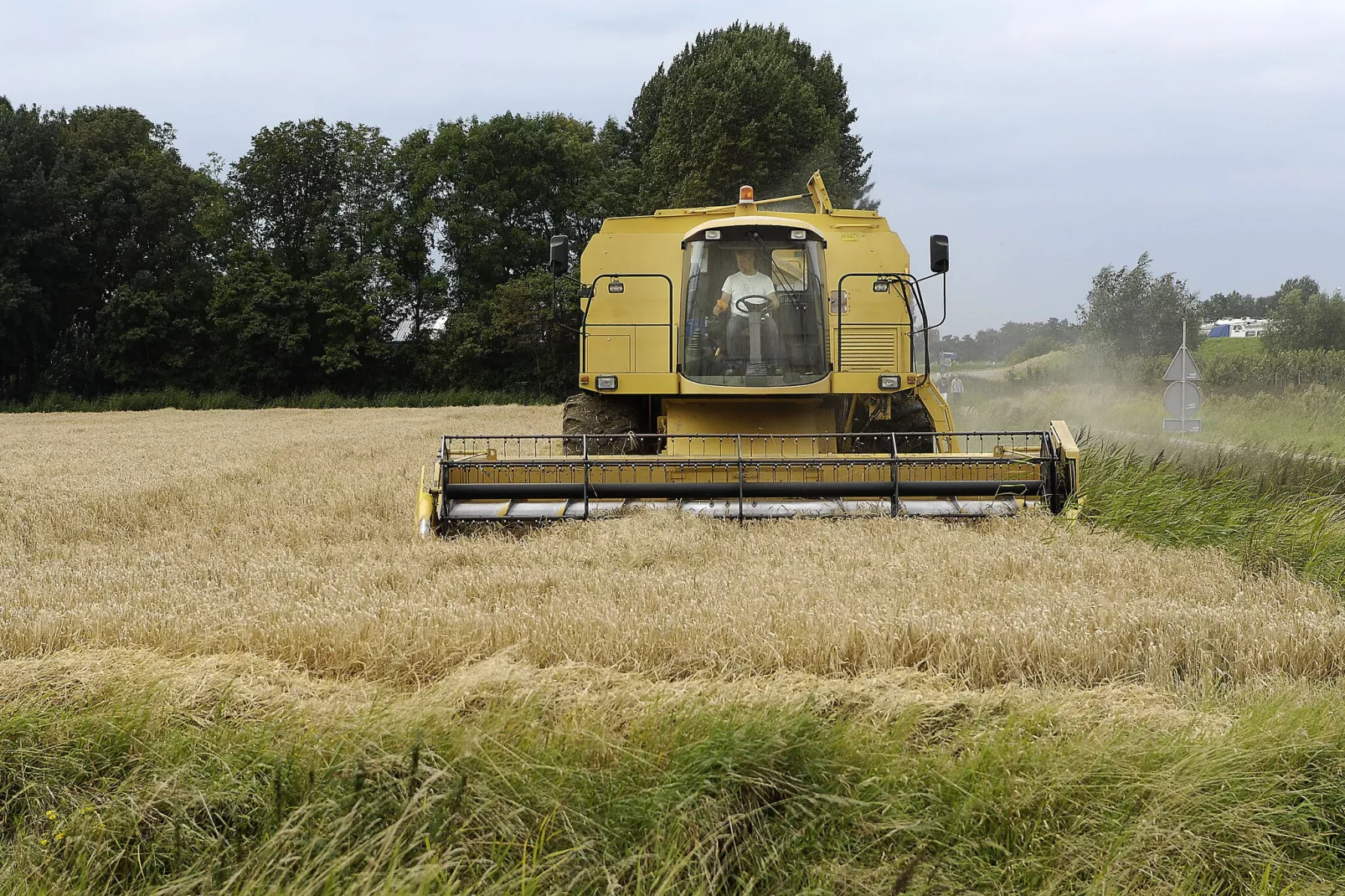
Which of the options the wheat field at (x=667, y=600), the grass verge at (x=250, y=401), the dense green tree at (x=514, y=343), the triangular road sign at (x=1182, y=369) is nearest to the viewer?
the wheat field at (x=667, y=600)

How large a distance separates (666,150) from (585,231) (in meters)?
4.94

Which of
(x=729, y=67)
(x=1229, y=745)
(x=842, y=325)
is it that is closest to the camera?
(x=1229, y=745)

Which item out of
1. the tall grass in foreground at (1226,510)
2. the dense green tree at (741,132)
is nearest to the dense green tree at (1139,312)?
the dense green tree at (741,132)

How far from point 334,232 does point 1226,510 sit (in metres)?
35.8

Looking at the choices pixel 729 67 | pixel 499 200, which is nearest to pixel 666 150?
pixel 729 67

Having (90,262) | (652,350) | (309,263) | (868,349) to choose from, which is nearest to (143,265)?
(90,262)

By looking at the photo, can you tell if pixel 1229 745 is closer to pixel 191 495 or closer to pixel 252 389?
pixel 191 495

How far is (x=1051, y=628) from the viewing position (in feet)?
13.0

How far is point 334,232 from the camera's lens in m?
38.8

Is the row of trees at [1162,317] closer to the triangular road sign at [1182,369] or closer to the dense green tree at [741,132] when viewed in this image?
the dense green tree at [741,132]

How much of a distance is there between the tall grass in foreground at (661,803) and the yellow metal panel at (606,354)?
5.93 metres

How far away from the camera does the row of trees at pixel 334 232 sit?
35656mm

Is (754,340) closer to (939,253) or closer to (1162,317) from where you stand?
(939,253)

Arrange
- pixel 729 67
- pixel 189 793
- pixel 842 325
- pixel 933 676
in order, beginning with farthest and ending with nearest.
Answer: pixel 729 67 < pixel 842 325 < pixel 933 676 < pixel 189 793
